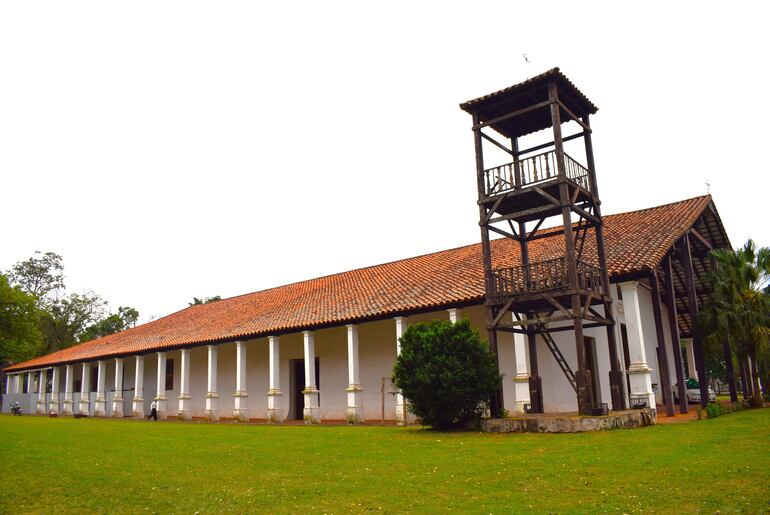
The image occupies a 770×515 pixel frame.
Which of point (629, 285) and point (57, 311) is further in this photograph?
point (57, 311)

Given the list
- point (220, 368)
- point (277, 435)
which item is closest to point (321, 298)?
point (220, 368)

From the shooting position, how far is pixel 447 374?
12.4m

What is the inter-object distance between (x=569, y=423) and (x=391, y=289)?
9.99 meters

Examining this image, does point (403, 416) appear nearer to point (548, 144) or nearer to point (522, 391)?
point (522, 391)

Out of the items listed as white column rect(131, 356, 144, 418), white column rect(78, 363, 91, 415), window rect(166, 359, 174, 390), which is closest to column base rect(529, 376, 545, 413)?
white column rect(131, 356, 144, 418)

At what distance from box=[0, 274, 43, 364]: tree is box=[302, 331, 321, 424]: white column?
28.2m

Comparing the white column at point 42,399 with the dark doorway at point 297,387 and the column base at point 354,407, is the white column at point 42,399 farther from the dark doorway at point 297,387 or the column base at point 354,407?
the column base at point 354,407

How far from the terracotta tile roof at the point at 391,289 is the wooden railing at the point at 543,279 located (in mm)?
909

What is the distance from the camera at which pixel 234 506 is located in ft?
19.3

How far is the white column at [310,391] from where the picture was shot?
19.3 m

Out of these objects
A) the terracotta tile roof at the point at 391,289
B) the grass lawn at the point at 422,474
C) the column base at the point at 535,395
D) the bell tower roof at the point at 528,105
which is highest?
the bell tower roof at the point at 528,105

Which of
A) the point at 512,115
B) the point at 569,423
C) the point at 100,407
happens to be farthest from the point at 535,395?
the point at 100,407

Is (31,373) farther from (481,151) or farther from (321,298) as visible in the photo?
(481,151)

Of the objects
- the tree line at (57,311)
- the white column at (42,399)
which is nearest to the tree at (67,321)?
the tree line at (57,311)
